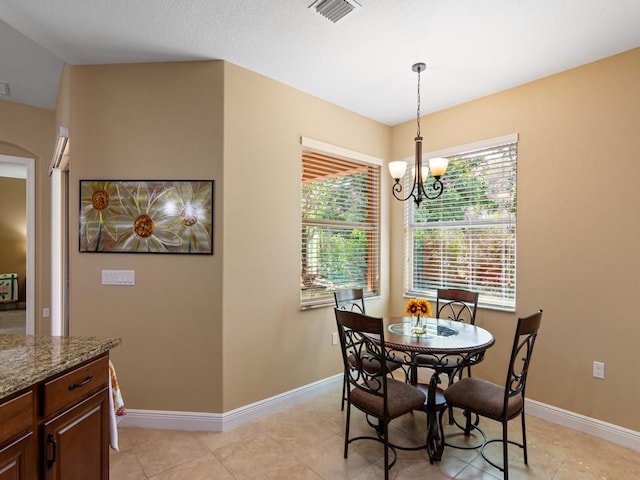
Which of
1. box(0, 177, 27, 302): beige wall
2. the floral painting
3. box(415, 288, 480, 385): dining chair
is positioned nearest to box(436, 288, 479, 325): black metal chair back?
box(415, 288, 480, 385): dining chair

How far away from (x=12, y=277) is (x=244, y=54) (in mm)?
7944

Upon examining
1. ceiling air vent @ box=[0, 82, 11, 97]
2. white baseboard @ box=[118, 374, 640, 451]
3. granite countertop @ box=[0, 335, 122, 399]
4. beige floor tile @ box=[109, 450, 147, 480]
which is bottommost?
beige floor tile @ box=[109, 450, 147, 480]

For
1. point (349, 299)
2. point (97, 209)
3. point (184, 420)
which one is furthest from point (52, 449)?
point (349, 299)

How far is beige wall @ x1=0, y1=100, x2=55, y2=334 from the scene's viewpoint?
3.84m

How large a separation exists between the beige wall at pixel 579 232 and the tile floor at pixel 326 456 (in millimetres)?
393

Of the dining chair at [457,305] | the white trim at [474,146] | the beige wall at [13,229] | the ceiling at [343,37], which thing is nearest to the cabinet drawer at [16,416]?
the ceiling at [343,37]

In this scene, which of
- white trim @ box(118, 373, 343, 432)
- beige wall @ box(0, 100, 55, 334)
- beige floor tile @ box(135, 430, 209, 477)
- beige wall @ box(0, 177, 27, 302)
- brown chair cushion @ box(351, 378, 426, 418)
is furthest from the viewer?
beige wall @ box(0, 177, 27, 302)

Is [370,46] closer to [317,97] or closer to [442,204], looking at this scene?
[317,97]

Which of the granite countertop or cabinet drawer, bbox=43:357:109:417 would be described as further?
cabinet drawer, bbox=43:357:109:417

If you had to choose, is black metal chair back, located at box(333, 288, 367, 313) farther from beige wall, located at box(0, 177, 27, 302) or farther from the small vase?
beige wall, located at box(0, 177, 27, 302)

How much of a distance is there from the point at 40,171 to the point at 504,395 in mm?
4983

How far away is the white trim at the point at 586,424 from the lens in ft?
7.92

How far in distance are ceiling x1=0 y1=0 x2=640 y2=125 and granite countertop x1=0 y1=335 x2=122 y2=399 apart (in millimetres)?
1899

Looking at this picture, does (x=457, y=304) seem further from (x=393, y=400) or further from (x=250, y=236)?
(x=250, y=236)
